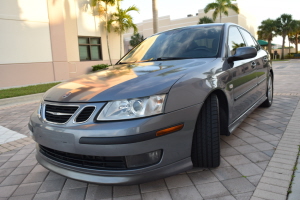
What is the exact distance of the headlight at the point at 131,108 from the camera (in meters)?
1.82

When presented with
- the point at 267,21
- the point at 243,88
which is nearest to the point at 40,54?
the point at 243,88

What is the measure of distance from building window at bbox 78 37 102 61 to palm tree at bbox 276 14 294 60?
2918cm

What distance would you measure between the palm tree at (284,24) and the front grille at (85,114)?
126 ft

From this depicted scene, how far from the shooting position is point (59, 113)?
202 cm

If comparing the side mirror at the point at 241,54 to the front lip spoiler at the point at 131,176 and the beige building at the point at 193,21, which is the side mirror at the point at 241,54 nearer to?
the front lip spoiler at the point at 131,176

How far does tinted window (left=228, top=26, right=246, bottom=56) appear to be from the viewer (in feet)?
9.85

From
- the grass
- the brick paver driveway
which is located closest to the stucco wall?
the grass

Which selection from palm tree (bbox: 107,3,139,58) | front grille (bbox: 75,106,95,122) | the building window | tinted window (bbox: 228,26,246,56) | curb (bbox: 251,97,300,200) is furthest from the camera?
palm tree (bbox: 107,3,139,58)

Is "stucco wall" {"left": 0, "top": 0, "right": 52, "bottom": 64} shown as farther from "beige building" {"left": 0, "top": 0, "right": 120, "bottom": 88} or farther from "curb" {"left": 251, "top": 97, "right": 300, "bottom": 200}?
"curb" {"left": 251, "top": 97, "right": 300, "bottom": 200}

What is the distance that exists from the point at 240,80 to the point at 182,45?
0.82m

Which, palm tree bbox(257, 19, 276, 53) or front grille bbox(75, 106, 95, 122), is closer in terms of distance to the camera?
front grille bbox(75, 106, 95, 122)

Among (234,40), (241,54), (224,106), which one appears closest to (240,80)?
(241,54)

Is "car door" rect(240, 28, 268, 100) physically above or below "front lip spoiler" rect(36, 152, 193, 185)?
above

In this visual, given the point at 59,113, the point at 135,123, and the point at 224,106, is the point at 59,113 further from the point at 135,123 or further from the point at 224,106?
the point at 224,106
